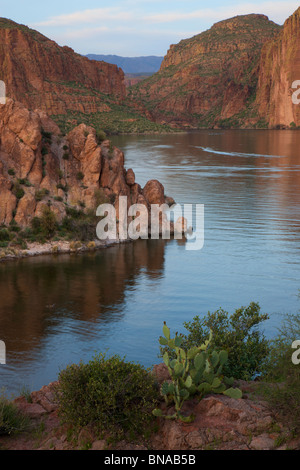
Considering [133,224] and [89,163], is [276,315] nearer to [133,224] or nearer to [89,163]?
[133,224]

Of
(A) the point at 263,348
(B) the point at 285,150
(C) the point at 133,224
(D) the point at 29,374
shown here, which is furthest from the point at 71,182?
(B) the point at 285,150

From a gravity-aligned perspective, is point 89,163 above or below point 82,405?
above

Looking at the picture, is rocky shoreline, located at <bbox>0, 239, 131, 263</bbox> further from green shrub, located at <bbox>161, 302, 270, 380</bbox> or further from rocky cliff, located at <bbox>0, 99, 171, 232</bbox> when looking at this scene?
green shrub, located at <bbox>161, 302, 270, 380</bbox>

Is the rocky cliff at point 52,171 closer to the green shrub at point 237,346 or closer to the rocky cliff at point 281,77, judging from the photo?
the green shrub at point 237,346

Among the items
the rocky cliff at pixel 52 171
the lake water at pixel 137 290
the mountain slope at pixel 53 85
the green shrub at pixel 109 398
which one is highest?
the mountain slope at pixel 53 85

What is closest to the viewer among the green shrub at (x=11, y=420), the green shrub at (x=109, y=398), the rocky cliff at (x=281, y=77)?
the green shrub at (x=109, y=398)

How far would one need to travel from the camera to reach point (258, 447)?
26.5 feet

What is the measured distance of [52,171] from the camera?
32594mm

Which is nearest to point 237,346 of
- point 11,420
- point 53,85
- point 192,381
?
point 192,381

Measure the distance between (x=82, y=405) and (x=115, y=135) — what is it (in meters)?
144

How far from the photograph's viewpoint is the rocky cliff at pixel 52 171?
→ 30375mm

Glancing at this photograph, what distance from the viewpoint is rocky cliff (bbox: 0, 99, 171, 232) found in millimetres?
30375

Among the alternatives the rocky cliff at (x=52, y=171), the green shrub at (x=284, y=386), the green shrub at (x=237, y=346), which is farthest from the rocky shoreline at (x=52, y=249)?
the green shrub at (x=284, y=386)

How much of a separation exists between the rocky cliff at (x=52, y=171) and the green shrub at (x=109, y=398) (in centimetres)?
2136
